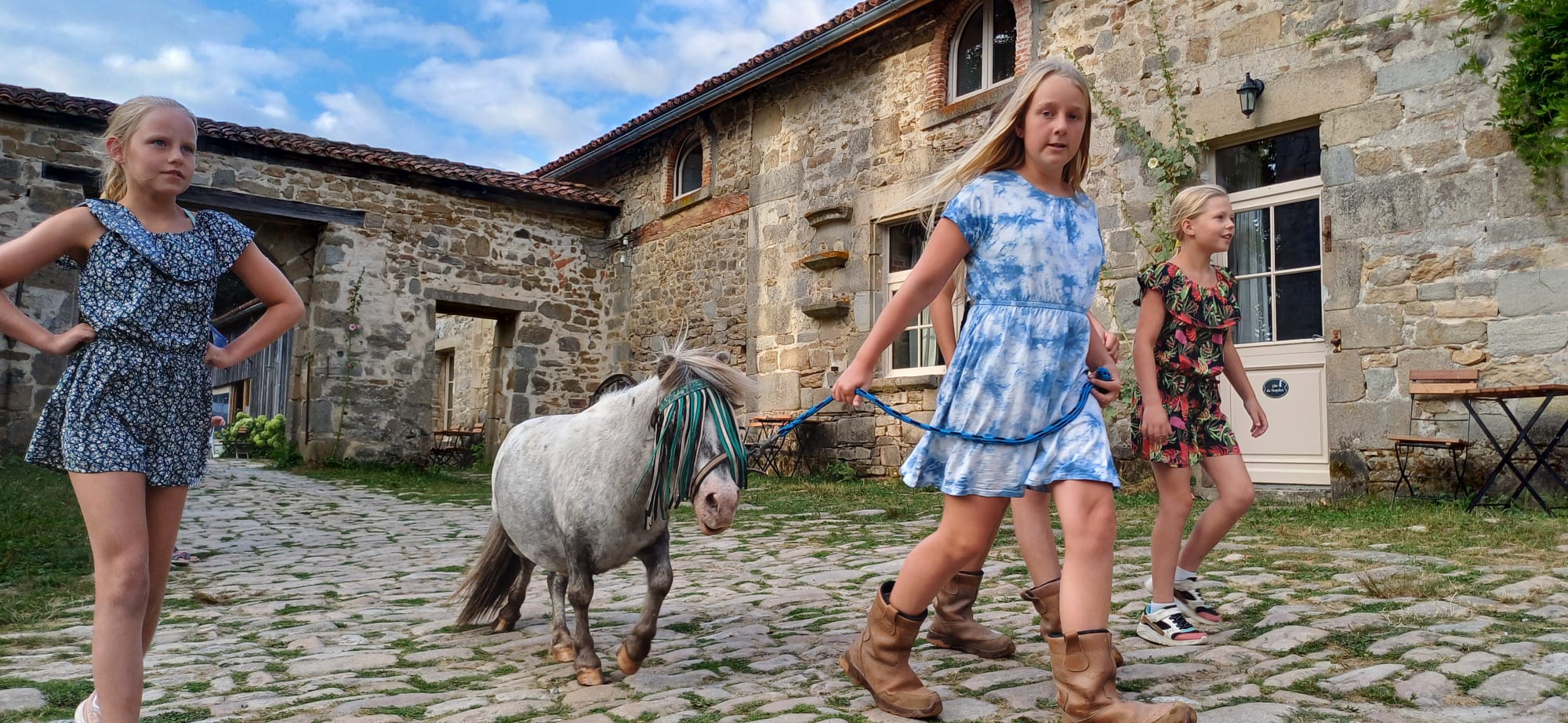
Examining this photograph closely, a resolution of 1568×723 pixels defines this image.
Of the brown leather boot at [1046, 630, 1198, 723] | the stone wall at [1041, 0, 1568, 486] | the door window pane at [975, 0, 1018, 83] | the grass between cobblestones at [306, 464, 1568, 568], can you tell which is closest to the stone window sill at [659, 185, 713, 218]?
the door window pane at [975, 0, 1018, 83]

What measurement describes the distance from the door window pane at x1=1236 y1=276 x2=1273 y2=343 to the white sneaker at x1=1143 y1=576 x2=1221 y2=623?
5.25 m

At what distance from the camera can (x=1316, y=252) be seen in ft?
26.5

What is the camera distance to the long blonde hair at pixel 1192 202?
3.70 metres

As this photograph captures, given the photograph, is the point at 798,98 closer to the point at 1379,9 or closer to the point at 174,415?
the point at 1379,9

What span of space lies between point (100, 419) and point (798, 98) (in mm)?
11271

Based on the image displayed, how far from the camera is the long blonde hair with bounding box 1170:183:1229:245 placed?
370 centimetres

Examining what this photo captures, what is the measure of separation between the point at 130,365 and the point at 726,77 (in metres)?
11.3

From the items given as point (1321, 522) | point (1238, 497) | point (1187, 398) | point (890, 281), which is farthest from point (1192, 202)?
point (890, 281)

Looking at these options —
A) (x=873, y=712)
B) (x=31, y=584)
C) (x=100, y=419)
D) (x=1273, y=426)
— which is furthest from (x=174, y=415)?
(x=1273, y=426)

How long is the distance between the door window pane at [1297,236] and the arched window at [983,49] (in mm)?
3203

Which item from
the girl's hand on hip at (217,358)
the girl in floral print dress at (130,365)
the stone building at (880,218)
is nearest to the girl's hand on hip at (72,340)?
the girl in floral print dress at (130,365)

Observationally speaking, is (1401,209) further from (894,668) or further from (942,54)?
(894,668)

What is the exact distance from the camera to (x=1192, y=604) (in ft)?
12.2

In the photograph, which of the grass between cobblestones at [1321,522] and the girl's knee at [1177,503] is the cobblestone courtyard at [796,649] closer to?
the grass between cobblestones at [1321,522]
